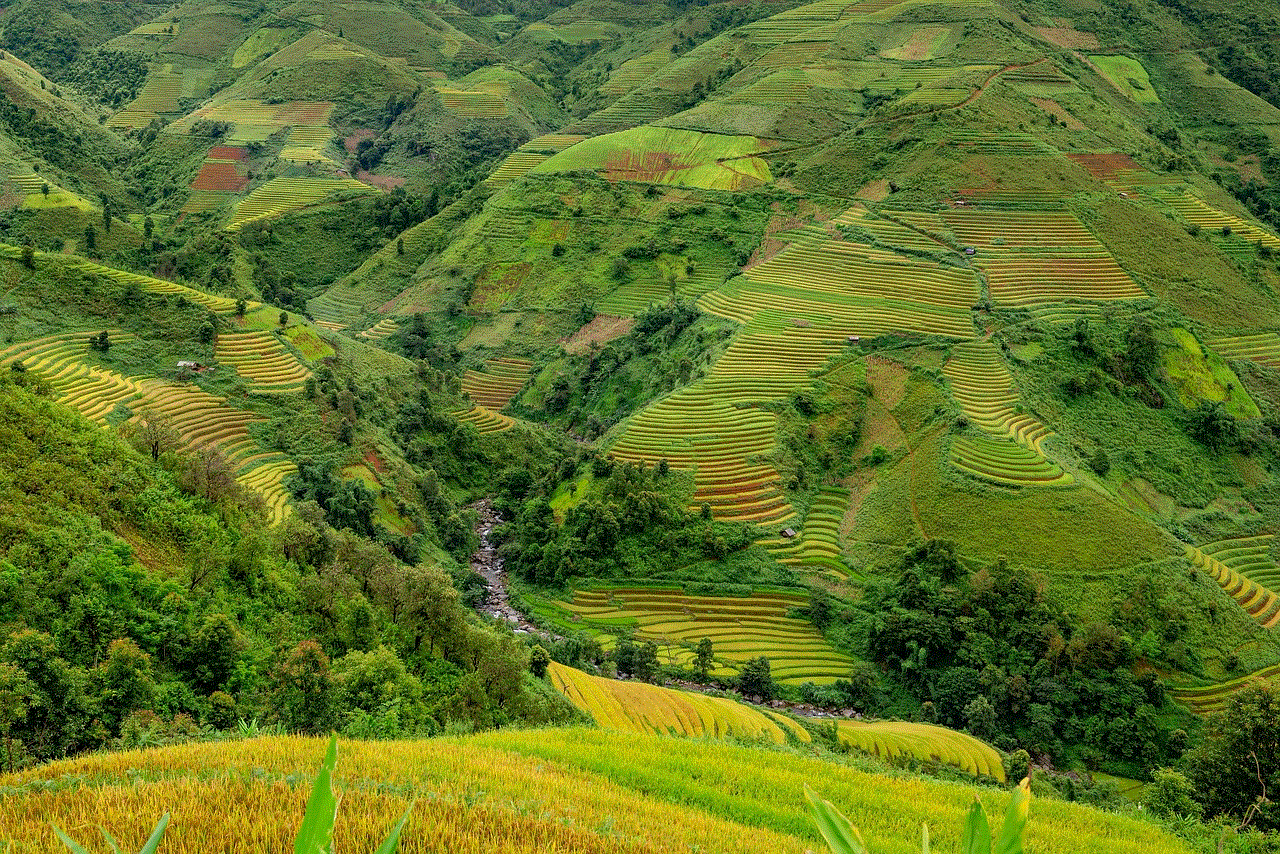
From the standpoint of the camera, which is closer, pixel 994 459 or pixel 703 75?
pixel 994 459

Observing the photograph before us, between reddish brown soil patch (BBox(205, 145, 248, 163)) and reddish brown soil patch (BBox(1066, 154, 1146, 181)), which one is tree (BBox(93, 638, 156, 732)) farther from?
reddish brown soil patch (BBox(205, 145, 248, 163))

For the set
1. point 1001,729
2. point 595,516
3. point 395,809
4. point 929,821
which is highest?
point 395,809

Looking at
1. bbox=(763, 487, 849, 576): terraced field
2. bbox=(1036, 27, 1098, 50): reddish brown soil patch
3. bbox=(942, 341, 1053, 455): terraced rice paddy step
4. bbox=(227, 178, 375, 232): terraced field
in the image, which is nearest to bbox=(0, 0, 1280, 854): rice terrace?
bbox=(763, 487, 849, 576): terraced field

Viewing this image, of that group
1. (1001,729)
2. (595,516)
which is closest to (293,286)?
(595,516)

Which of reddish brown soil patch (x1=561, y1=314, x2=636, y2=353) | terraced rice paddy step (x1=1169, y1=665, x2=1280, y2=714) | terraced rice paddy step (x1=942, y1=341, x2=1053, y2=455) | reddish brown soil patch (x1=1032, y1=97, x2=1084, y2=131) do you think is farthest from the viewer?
reddish brown soil patch (x1=1032, y1=97, x2=1084, y2=131)

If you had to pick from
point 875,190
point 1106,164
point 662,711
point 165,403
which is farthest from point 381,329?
point 1106,164

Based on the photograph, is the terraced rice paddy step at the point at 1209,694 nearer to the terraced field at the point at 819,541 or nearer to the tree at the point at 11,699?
the terraced field at the point at 819,541

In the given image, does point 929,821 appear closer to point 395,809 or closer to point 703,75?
point 395,809
